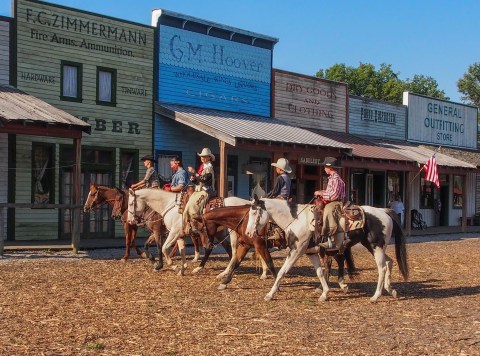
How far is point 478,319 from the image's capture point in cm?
974

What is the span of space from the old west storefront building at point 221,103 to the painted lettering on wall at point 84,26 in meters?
0.95

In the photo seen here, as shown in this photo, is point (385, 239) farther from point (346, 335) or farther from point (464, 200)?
point (464, 200)

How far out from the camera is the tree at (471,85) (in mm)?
66812

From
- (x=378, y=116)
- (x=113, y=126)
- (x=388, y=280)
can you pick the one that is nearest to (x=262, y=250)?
(x=388, y=280)

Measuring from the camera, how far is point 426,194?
34.0 meters

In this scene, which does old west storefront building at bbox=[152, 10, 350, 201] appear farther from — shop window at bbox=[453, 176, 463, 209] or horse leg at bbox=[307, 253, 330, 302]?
shop window at bbox=[453, 176, 463, 209]

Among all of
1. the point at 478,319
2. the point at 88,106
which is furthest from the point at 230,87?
the point at 478,319

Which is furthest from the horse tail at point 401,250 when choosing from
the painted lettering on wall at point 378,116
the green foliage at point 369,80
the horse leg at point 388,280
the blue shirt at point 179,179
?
the green foliage at point 369,80

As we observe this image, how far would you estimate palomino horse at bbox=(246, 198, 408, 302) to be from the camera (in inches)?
439

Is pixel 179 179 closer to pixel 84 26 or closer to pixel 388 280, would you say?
pixel 388 280

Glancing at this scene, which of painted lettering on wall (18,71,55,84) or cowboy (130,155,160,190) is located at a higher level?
painted lettering on wall (18,71,55,84)

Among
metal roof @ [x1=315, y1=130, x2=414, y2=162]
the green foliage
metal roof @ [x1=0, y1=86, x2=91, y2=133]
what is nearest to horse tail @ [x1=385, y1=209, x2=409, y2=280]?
metal roof @ [x1=0, y1=86, x2=91, y2=133]

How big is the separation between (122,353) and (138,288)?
14.6 feet

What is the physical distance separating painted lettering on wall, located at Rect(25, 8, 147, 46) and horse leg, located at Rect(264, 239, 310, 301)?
478 inches
